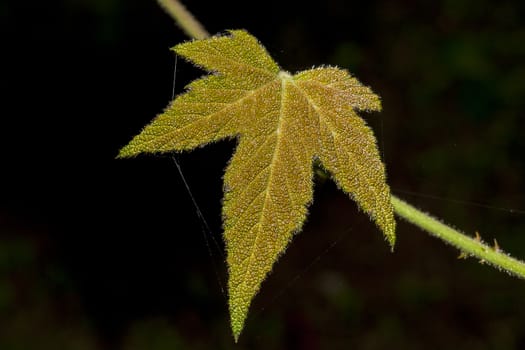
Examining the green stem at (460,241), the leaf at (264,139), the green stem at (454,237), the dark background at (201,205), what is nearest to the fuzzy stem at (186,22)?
the green stem at (454,237)

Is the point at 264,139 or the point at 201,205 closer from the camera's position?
the point at 264,139

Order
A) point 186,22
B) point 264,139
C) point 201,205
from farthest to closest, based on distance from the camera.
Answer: point 201,205 → point 186,22 → point 264,139

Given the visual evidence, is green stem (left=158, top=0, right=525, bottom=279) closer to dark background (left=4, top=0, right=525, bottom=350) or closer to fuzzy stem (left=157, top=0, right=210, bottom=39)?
fuzzy stem (left=157, top=0, right=210, bottom=39)

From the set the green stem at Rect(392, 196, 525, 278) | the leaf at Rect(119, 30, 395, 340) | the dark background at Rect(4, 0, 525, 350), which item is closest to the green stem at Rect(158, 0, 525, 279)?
the green stem at Rect(392, 196, 525, 278)

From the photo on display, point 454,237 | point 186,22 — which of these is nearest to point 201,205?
point 186,22

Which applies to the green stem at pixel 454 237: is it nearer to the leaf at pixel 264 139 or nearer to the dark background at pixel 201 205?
the leaf at pixel 264 139

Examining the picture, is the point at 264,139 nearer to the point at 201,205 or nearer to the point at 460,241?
the point at 460,241
